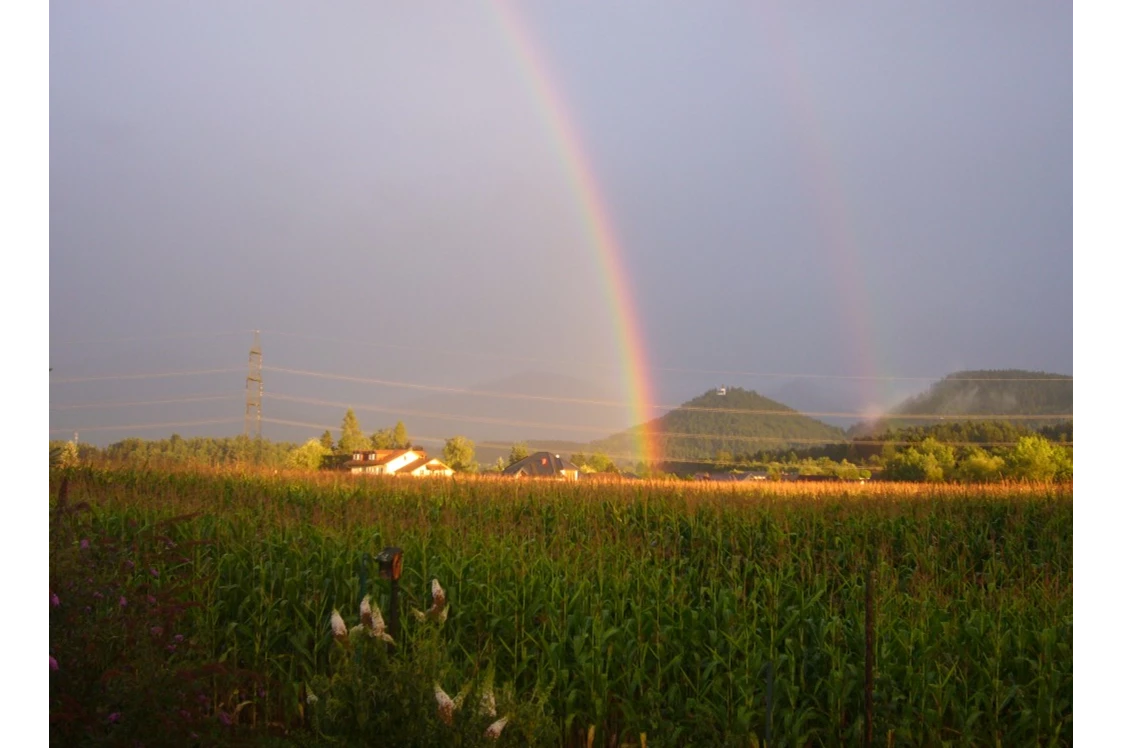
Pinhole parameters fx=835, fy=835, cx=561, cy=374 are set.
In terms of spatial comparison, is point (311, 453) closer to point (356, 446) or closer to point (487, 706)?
point (356, 446)

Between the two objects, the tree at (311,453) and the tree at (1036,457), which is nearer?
the tree at (1036,457)

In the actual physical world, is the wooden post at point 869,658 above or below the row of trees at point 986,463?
above

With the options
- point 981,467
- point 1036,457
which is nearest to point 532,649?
point 1036,457

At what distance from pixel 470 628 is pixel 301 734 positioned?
3.05 metres

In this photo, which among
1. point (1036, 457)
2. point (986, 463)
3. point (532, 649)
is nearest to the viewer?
point (532, 649)

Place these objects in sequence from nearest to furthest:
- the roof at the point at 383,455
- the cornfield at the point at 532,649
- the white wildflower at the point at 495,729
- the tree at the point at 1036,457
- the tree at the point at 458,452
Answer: the white wildflower at the point at 495,729 < the cornfield at the point at 532,649 < the tree at the point at 1036,457 < the roof at the point at 383,455 < the tree at the point at 458,452

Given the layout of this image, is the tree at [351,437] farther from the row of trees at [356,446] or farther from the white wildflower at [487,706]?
the white wildflower at [487,706]

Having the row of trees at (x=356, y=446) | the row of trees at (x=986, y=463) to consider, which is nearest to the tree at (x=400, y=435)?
the row of trees at (x=356, y=446)

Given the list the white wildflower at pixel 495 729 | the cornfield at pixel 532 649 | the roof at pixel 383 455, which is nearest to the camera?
the white wildflower at pixel 495 729

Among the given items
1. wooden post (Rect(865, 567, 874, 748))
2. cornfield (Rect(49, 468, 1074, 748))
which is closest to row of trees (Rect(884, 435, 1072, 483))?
cornfield (Rect(49, 468, 1074, 748))

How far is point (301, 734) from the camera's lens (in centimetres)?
414

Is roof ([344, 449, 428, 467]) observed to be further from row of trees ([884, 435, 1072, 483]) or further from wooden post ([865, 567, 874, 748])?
wooden post ([865, 567, 874, 748])
